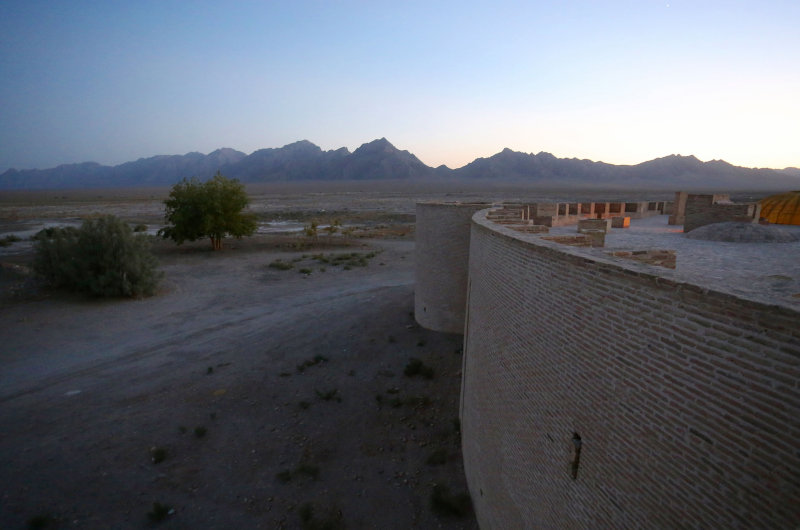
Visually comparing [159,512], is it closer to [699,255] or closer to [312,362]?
[312,362]

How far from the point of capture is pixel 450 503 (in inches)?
300

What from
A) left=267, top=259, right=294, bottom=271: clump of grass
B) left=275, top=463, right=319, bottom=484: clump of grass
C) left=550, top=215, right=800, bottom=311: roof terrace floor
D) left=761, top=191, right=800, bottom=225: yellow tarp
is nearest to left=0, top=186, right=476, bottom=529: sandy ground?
left=275, top=463, right=319, bottom=484: clump of grass

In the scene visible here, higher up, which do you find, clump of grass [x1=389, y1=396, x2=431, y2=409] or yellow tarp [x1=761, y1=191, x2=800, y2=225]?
yellow tarp [x1=761, y1=191, x2=800, y2=225]

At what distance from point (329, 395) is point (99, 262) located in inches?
578

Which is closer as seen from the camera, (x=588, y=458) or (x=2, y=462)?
(x=588, y=458)

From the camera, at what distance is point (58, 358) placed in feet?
Answer: 44.0

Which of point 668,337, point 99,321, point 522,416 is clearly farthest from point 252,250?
point 668,337

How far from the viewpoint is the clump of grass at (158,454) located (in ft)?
28.8

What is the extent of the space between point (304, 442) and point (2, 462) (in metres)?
5.84

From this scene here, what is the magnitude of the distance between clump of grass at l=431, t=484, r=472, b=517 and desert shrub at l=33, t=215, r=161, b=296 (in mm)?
17188

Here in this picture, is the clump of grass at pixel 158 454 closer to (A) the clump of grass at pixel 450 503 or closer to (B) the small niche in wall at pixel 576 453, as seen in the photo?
(A) the clump of grass at pixel 450 503

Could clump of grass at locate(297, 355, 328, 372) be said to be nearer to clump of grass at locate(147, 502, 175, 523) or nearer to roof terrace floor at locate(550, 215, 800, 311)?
clump of grass at locate(147, 502, 175, 523)

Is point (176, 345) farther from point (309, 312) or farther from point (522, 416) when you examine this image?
point (522, 416)

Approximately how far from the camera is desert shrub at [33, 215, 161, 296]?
752 inches
